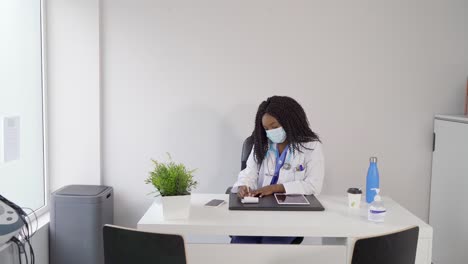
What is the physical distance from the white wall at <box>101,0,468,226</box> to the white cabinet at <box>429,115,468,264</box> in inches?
6.0

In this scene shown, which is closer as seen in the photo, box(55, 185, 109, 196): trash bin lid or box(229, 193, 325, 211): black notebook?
box(229, 193, 325, 211): black notebook

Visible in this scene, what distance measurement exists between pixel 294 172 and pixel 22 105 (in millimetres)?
1850

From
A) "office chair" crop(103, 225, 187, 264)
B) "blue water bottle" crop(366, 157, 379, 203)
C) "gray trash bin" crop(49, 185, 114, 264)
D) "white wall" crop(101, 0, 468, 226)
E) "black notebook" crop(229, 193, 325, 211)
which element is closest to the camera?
"office chair" crop(103, 225, 187, 264)

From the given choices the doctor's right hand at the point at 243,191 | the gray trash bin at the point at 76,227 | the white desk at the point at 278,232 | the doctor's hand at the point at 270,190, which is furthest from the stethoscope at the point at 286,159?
the gray trash bin at the point at 76,227

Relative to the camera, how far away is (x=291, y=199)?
2.54 meters

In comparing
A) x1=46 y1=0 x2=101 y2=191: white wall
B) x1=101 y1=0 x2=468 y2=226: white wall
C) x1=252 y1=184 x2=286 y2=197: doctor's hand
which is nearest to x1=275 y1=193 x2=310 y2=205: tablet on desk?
x1=252 y1=184 x2=286 y2=197: doctor's hand

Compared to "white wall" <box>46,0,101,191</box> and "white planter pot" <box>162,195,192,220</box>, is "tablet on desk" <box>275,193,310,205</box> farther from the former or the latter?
"white wall" <box>46,0,101,191</box>

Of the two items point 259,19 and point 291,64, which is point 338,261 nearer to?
point 291,64

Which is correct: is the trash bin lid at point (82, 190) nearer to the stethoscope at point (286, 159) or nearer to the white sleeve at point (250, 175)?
the white sleeve at point (250, 175)

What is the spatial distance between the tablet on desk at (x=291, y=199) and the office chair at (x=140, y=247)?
2.78 feet

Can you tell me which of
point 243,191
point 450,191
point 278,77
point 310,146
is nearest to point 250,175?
point 243,191

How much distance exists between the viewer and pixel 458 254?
3.21m

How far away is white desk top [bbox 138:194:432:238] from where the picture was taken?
2154 mm

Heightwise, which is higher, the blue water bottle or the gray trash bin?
the blue water bottle
